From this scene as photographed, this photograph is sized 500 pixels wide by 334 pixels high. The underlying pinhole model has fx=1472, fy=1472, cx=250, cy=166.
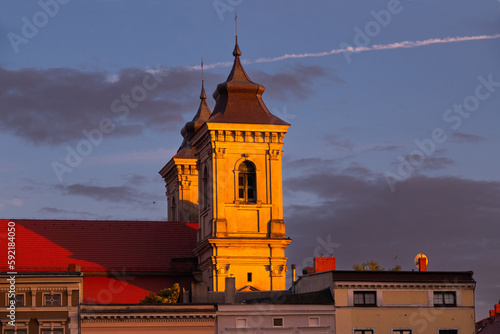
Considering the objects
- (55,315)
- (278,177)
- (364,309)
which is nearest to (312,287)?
(364,309)

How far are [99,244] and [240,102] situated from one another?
16.0m

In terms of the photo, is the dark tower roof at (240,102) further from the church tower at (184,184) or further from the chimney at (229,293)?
the chimney at (229,293)

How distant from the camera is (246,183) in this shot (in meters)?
113

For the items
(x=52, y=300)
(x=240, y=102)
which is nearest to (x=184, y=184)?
(x=240, y=102)

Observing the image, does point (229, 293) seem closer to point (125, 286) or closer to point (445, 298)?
point (445, 298)

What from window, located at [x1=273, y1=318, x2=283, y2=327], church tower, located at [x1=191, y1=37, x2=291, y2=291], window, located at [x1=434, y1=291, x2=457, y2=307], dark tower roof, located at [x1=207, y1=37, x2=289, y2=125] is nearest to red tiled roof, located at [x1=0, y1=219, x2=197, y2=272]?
church tower, located at [x1=191, y1=37, x2=291, y2=291]

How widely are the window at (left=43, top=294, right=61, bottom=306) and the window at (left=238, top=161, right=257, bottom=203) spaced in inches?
1200

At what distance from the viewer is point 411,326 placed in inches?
3371

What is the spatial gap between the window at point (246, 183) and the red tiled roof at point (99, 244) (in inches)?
290

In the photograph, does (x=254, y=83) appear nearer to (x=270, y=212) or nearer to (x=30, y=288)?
(x=270, y=212)

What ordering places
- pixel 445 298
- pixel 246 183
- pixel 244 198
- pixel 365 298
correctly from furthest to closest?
1. pixel 246 183
2. pixel 244 198
3. pixel 445 298
4. pixel 365 298

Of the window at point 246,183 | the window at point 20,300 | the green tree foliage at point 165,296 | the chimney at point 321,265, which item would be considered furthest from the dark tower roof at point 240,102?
the window at point 20,300

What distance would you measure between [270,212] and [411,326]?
93.4ft

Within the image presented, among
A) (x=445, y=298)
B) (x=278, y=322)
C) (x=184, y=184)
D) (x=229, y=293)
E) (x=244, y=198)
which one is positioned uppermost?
(x=184, y=184)
